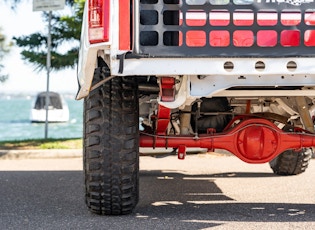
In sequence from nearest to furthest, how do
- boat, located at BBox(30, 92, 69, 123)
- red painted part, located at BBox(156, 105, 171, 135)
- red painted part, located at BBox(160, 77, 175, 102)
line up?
red painted part, located at BBox(160, 77, 175, 102) < red painted part, located at BBox(156, 105, 171, 135) < boat, located at BBox(30, 92, 69, 123)

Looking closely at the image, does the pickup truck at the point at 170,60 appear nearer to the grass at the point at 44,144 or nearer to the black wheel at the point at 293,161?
the black wheel at the point at 293,161

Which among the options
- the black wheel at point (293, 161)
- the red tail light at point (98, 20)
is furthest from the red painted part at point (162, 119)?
the black wheel at point (293, 161)

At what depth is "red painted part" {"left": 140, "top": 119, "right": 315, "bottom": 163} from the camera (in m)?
5.46

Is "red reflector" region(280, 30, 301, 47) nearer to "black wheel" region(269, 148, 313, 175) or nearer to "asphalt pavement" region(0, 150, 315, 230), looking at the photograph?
"asphalt pavement" region(0, 150, 315, 230)

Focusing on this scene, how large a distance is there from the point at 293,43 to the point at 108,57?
130cm

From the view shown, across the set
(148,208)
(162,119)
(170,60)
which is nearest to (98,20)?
(170,60)

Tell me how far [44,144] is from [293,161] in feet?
19.7

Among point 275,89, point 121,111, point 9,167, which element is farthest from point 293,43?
point 9,167

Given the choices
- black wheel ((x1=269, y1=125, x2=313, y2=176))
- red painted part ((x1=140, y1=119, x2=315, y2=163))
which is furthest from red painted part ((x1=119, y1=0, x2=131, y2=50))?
black wheel ((x1=269, y1=125, x2=313, y2=176))

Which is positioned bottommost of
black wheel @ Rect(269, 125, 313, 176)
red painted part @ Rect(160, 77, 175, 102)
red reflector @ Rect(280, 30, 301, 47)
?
black wheel @ Rect(269, 125, 313, 176)

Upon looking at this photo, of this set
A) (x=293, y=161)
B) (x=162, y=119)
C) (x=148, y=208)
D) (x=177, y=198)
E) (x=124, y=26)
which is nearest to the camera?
(x=124, y=26)

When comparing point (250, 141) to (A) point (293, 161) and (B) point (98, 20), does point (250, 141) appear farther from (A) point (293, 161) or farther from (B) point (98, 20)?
(A) point (293, 161)

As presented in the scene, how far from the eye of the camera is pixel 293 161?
829cm

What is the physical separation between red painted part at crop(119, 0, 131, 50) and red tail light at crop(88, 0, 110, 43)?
9 cm
